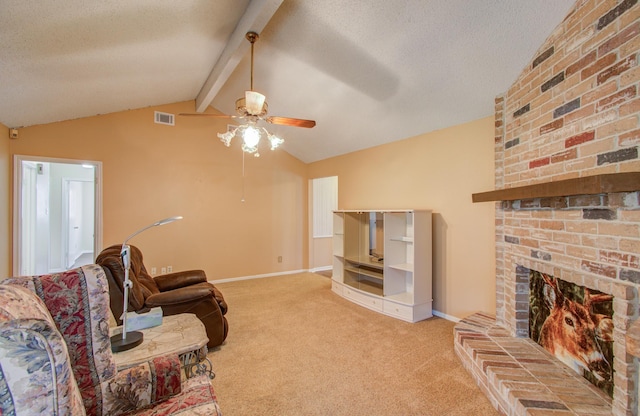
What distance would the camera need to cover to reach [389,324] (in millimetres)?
3311

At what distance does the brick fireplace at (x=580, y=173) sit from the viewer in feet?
4.69

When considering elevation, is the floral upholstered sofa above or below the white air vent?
below

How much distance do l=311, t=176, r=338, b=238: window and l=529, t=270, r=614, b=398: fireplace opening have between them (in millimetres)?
4213

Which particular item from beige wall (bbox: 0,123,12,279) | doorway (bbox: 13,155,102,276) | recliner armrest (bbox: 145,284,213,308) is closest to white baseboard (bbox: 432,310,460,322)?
recliner armrest (bbox: 145,284,213,308)

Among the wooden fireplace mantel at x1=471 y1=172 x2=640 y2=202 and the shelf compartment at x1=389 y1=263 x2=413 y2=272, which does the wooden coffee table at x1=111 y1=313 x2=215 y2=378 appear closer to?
the wooden fireplace mantel at x1=471 y1=172 x2=640 y2=202

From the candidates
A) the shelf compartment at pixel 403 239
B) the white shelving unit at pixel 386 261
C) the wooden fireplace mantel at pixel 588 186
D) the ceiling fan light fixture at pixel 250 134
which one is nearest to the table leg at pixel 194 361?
the ceiling fan light fixture at pixel 250 134

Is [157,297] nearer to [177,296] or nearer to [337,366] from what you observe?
[177,296]

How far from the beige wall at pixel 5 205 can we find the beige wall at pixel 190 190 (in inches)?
7.0

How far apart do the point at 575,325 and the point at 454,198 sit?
1722mm

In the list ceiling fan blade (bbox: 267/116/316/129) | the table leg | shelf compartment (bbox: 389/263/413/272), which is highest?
ceiling fan blade (bbox: 267/116/316/129)

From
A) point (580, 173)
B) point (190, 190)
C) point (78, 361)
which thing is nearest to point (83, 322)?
point (78, 361)

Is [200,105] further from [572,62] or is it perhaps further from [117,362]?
[572,62]

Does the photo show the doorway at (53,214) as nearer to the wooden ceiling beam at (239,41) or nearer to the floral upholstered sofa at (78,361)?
the wooden ceiling beam at (239,41)

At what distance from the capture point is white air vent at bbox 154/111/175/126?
453 centimetres
